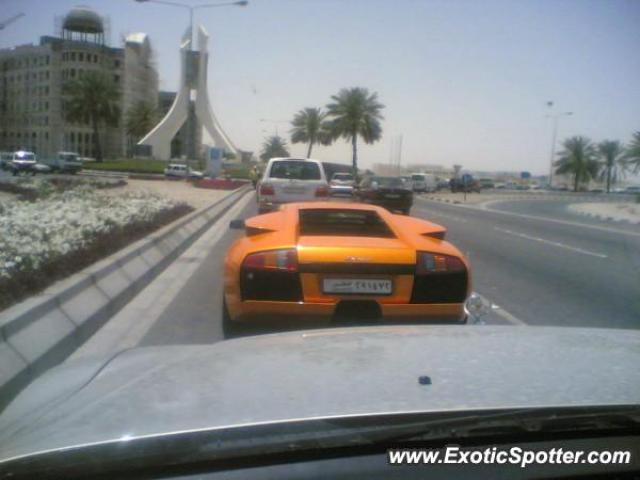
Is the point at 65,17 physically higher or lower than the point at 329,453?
higher

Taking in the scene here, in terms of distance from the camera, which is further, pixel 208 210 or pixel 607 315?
pixel 208 210

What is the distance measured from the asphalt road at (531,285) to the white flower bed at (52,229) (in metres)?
1.35

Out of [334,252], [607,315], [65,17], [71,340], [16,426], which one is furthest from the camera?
[65,17]

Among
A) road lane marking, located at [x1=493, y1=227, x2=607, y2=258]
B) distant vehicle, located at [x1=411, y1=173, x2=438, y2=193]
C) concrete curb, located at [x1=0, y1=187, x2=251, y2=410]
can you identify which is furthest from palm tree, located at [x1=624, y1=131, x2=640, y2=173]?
concrete curb, located at [x1=0, y1=187, x2=251, y2=410]

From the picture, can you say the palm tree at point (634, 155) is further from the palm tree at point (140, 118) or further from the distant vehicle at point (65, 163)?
the palm tree at point (140, 118)

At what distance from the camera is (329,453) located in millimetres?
1612

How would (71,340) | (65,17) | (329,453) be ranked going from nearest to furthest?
(329,453) < (71,340) < (65,17)

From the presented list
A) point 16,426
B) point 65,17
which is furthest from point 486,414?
point 65,17

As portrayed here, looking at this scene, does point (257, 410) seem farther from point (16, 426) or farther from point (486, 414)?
point (16, 426)

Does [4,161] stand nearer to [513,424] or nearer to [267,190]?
[267,190]

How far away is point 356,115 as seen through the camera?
231 ft

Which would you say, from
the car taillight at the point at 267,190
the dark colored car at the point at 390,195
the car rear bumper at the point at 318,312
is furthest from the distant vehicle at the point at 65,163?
the car rear bumper at the point at 318,312

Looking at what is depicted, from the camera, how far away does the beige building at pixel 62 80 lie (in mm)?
66562

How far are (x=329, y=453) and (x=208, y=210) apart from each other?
17.7 m
